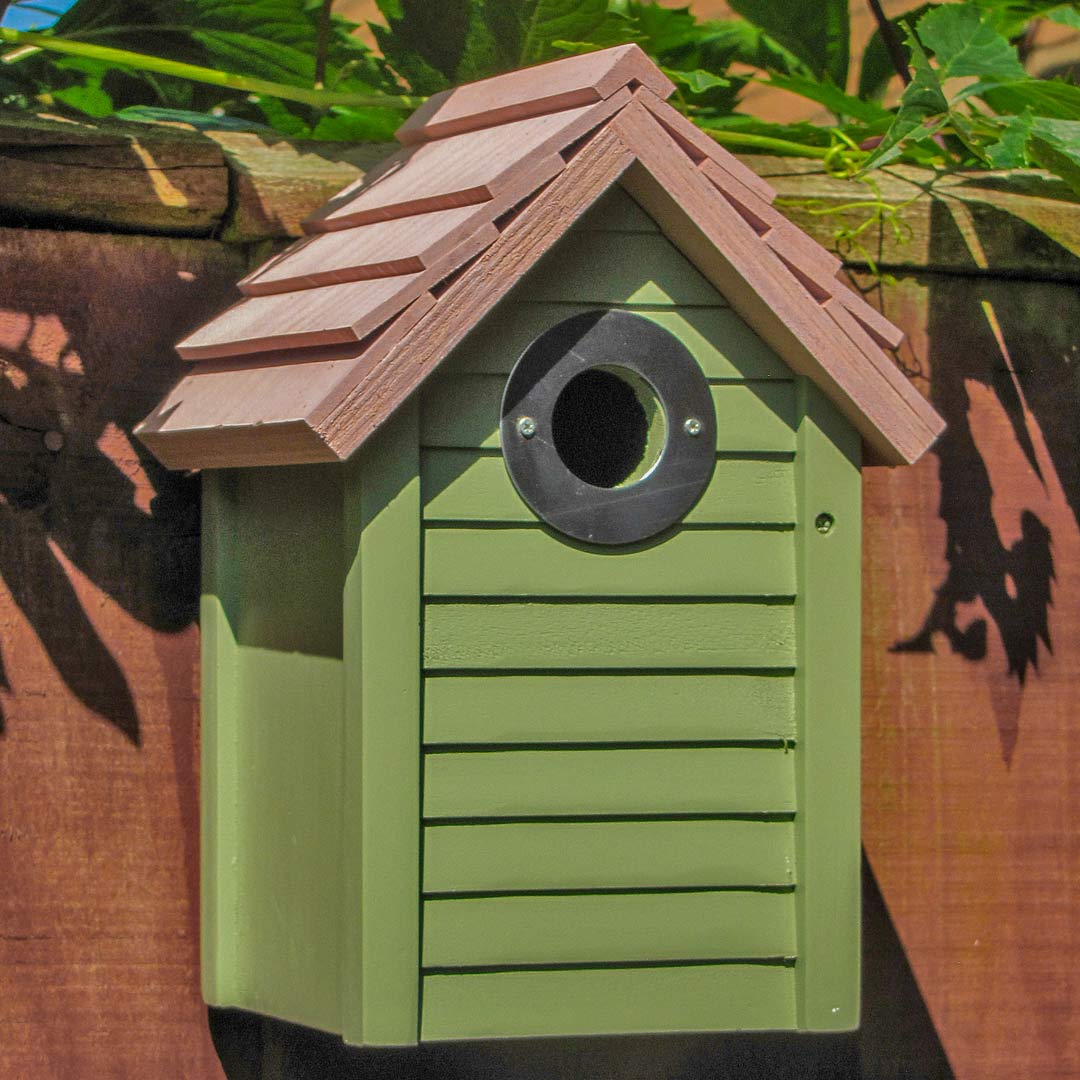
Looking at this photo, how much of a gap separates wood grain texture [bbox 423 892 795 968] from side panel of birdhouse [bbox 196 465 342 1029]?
0.11 m

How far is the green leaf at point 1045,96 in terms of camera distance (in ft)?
6.52

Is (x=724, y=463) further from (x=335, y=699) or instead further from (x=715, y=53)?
(x=715, y=53)

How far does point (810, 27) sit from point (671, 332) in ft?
2.53

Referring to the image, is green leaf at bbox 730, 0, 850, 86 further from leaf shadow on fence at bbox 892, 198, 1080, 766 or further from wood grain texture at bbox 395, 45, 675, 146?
wood grain texture at bbox 395, 45, 675, 146

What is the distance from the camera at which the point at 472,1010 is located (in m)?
1.60

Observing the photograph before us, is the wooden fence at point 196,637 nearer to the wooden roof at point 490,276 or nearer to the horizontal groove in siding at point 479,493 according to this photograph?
the wooden roof at point 490,276

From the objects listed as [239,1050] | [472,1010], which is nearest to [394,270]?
[472,1010]

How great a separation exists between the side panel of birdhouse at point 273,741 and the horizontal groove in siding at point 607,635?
4.5 inches

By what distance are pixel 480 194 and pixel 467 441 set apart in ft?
0.72

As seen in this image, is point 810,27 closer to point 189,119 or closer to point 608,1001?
point 189,119

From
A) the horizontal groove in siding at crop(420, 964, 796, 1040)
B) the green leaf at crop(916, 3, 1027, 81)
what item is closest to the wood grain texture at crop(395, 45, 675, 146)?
the green leaf at crop(916, 3, 1027, 81)

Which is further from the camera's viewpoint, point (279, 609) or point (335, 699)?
point (279, 609)

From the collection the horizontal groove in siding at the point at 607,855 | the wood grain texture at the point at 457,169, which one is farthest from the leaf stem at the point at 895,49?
the horizontal groove in siding at the point at 607,855

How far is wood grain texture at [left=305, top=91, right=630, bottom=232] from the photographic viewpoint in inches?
61.2
